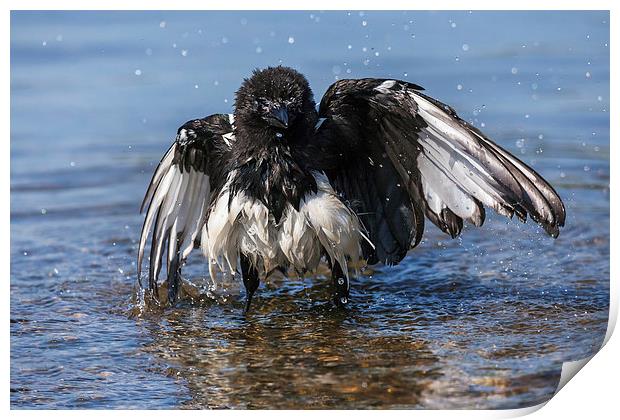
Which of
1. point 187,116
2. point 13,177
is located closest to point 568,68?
point 187,116

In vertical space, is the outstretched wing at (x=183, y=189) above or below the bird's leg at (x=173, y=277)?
above

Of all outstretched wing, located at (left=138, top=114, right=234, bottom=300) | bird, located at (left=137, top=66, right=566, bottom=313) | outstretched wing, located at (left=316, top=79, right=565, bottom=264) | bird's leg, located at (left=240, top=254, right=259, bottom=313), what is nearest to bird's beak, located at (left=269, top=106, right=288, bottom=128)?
bird, located at (left=137, top=66, right=566, bottom=313)

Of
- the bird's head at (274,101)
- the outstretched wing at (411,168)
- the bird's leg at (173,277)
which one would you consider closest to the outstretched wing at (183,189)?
the bird's leg at (173,277)

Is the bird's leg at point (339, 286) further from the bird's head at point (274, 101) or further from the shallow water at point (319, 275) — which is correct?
the bird's head at point (274, 101)

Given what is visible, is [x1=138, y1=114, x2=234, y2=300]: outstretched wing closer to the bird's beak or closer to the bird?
the bird

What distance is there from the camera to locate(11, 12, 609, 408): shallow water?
4.30 meters

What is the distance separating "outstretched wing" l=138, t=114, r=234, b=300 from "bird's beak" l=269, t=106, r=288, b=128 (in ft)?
1.17

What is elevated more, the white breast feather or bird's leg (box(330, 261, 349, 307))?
the white breast feather

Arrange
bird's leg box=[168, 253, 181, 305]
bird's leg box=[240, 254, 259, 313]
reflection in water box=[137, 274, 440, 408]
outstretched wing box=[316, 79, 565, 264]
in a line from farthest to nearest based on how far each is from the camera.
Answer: bird's leg box=[168, 253, 181, 305], bird's leg box=[240, 254, 259, 313], outstretched wing box=[316, 79, 565, 264], reflection in water box=[137, 274, 440, 408]

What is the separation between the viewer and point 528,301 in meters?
5.03

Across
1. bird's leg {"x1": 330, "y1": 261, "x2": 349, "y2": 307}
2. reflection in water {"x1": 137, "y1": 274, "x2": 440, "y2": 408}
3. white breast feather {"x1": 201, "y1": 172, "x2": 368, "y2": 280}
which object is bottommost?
reflection in water {"x1": 137, "y1": 274, "x2": 440, "y2": 408}

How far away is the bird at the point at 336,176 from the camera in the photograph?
4785 millimetres

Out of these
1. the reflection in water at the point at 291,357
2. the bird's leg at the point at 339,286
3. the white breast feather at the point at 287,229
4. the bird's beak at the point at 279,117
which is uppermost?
the bird's beak at the point at 279,117
